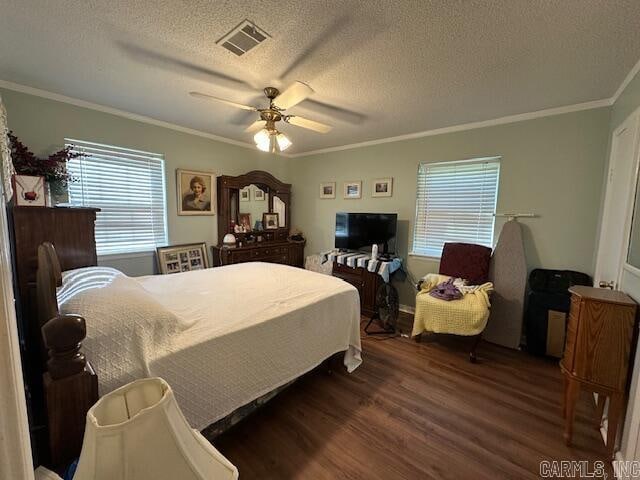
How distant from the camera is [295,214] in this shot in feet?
16.0

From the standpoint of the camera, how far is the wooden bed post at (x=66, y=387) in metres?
0.79

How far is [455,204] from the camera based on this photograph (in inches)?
129

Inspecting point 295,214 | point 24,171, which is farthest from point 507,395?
point 24,171

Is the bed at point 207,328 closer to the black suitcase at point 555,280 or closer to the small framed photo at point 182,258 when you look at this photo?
the small framed photo at point 182,258

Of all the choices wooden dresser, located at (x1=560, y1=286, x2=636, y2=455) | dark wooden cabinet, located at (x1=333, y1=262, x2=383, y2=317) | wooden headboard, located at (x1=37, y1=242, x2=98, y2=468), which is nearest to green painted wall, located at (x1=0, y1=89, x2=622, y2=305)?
dark wooden cabinet, located at (x1=333, y1=262, x2=383, y2=317)

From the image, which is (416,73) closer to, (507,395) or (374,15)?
(374,15)

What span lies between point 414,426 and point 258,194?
3594 millimetres

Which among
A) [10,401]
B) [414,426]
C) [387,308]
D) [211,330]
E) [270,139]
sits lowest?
[414,426]

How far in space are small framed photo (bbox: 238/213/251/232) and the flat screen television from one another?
1.39 m

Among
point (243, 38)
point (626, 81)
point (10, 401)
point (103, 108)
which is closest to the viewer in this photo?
point (10, 401)

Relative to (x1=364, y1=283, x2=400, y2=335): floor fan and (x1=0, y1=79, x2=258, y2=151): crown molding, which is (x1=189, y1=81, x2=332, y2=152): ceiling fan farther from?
(x1=364, y1=283, x2=400, y2=335): floor fan

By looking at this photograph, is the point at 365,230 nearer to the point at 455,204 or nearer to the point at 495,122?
the point at 455,204

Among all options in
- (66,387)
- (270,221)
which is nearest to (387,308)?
(270,221)

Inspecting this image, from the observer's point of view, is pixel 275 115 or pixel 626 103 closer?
pixel 626 103
